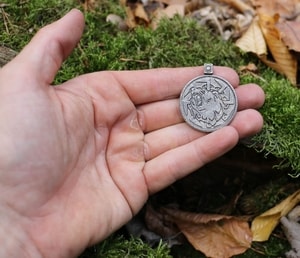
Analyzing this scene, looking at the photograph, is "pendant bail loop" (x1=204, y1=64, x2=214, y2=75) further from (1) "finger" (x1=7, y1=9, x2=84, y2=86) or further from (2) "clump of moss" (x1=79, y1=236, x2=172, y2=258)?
(2) "clump of moss" (x1=79, y1=236, x2=172, y2=258)

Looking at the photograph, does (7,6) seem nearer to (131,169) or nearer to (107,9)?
(107,9)

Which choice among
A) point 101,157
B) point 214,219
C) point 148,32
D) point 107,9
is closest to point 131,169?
point 101,157

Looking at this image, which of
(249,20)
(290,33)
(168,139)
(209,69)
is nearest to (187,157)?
(168,139)

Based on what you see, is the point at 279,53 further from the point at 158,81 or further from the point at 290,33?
the point at 158,81

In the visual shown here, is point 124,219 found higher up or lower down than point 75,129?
lower down

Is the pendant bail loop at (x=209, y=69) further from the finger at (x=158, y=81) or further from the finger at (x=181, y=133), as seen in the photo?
the finger at (x=181, y=133)

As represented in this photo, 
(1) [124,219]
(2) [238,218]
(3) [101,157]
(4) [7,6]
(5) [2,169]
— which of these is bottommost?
(2) [238,218]
